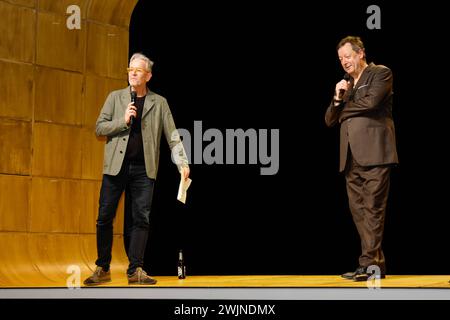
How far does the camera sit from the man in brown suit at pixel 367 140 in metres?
5.07

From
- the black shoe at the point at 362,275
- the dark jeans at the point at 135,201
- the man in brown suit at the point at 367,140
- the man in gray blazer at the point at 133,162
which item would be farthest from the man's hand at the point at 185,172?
the black shoe at the point at 362,275

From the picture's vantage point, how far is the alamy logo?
618 cm

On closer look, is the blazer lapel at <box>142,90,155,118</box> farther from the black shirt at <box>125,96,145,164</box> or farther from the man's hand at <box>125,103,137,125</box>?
the man's hand at <box>125,103,137,125</box>

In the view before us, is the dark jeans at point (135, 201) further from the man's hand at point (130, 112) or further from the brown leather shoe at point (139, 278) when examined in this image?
the man's hand at point (130, 112)

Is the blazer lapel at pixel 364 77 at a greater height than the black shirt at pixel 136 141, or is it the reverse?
the blazer lapel at pixel 364 77

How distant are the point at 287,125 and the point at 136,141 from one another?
1457 mm

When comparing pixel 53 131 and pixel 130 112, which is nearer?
pixel 130 112

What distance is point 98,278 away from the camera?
511 centimetres

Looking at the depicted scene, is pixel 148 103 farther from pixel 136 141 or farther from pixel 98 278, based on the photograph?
pixel 98 278

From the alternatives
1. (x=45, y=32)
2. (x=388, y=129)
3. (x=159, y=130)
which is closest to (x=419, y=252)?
(x=388, y=129)

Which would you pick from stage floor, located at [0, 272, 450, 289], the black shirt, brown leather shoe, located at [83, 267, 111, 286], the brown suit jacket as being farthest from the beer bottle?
the brown suit jacket

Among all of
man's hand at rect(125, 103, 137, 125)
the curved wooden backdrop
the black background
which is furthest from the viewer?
the black background

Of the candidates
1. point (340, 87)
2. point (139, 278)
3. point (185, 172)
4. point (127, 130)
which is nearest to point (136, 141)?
point (127, 130)
